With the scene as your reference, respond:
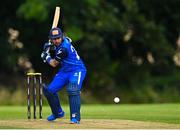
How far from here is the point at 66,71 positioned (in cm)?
1579

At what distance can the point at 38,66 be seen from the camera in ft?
136

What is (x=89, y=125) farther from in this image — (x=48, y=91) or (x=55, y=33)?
(x=55, y=33)

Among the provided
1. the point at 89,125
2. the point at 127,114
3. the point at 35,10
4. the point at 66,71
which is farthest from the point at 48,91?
the point at 35,10

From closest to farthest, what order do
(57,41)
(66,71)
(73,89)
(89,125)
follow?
(89,125), (73,89), (57,41), (66,71)

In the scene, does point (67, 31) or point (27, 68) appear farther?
point (27, 68)

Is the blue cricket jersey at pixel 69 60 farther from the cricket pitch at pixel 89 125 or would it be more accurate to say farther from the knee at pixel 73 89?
the cricket pitch at pixel 89 125

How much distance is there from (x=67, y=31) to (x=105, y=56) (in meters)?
2.99

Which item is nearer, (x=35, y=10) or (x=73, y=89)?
(x=73, y=89)

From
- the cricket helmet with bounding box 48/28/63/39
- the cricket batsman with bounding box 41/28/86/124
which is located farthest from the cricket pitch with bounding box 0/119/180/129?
the cricket helmet with bounding box 48/28/63/39

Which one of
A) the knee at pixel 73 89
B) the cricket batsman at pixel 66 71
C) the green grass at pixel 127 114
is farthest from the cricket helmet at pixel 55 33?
the green grass at pixel 127 114

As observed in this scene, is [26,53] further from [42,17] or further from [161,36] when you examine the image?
[161,36]

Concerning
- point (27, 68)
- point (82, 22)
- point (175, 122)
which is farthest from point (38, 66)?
point (175, 122)

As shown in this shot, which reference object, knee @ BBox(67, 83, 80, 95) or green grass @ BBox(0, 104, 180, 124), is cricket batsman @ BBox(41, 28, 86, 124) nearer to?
knee @ BBox(67, 83, 80, 95)

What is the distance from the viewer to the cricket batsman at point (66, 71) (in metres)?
15.5
